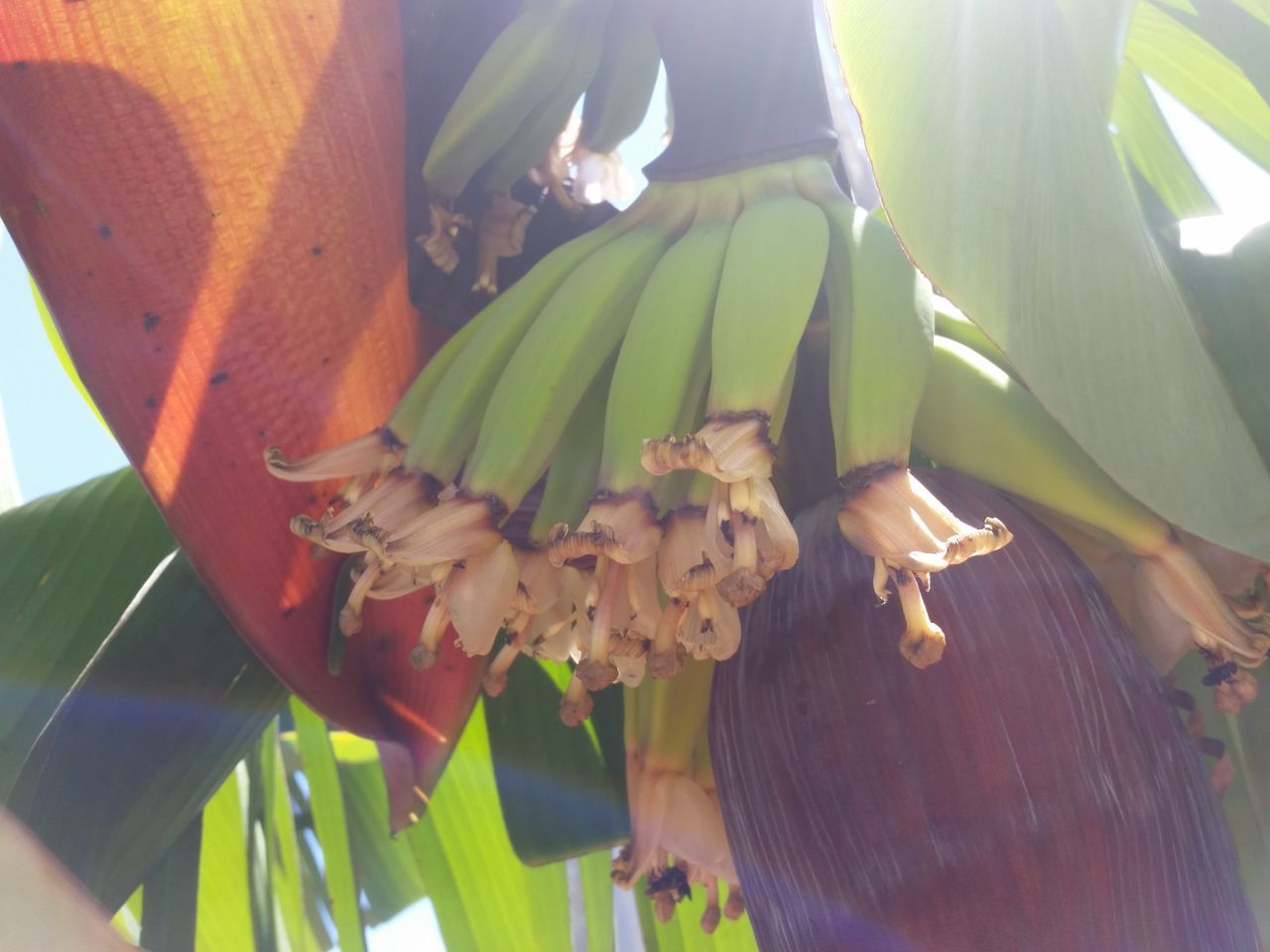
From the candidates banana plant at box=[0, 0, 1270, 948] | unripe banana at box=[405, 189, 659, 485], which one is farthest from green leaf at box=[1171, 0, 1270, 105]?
unripe banana at box=[405, 189, 659, 485]

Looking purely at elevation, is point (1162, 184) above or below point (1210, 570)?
above

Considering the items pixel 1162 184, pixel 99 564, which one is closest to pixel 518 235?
pixel 99 564

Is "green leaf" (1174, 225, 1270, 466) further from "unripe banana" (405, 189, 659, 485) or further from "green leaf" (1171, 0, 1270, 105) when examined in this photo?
"unripe banana" (405, 189, 659, 485)

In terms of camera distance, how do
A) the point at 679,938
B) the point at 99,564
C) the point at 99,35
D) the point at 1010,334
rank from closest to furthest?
1. the point at 1010,334
2. the point at 99,35
3. the point at 99,564
4. the point at 679,938

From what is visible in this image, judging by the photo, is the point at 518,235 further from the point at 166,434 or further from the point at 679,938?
the point at 679,938

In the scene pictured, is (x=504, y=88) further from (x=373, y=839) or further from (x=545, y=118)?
(x=373, y=839)

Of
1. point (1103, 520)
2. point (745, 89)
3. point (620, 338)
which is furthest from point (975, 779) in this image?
point (745, 89)
